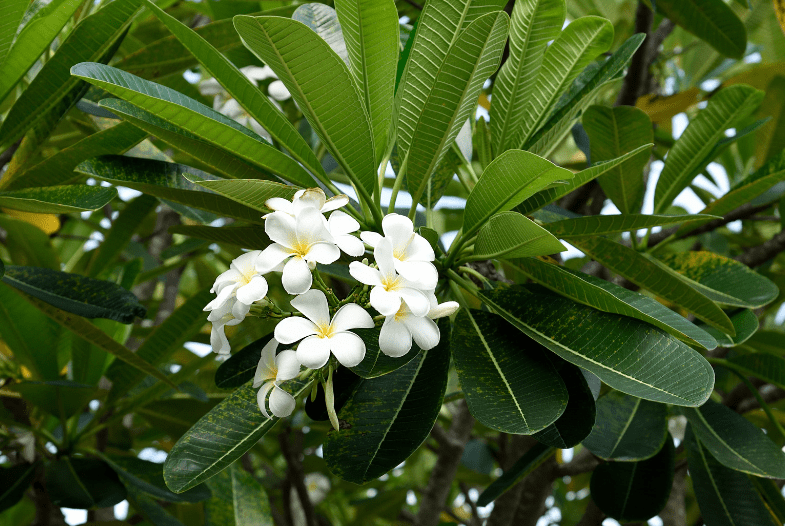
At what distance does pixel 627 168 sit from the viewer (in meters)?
1.35

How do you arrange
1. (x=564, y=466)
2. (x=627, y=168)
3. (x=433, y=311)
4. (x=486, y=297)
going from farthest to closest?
(x=564, y=466) → (x=627, y=168) → (x=486, y=297) → (x=433, y=311)

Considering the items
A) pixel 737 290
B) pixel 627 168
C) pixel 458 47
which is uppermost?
pixel 458 47

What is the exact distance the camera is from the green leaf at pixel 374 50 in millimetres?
844

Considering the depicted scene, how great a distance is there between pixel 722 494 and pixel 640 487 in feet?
0.50

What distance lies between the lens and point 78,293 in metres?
1.12

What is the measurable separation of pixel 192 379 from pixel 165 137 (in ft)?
3.44

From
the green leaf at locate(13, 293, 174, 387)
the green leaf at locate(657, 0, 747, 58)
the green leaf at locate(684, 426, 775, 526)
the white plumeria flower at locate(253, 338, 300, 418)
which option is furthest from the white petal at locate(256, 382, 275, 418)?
the green leaf at locate(657, 0, 747, 58)

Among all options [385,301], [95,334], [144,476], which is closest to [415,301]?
[385,301]

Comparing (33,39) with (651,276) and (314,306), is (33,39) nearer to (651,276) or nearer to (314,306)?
(314,306)

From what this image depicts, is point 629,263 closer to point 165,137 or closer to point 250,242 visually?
point 250,242

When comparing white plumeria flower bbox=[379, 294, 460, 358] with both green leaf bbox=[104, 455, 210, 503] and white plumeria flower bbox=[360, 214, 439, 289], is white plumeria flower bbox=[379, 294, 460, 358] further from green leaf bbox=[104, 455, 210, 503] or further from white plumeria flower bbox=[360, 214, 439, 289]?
green leaf bbox=[104, 455, 210, 503]

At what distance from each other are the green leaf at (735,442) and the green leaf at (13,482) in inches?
54.4

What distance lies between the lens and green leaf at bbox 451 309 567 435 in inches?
31.7

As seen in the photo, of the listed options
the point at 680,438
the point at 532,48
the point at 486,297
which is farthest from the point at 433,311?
the point at 680,438
